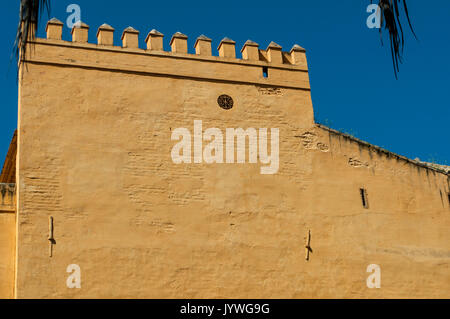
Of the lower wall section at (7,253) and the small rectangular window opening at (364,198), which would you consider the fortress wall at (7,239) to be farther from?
the small rectangular window opening at (364,198)

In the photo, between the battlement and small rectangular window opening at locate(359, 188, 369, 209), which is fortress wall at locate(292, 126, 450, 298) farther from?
the battlement

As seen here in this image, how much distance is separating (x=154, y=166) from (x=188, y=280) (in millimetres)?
2293

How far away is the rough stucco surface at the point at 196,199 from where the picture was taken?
43.9 ft

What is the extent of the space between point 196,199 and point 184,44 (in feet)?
11.0

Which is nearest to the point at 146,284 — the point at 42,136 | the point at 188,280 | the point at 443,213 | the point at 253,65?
the point at 188,280

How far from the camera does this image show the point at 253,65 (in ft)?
51.2

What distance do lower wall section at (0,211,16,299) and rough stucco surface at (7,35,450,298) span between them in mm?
491

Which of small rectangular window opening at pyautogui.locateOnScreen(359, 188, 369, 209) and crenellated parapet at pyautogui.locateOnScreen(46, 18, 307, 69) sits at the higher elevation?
crenellated parapet at pyautogui.locateOnScreen(46, 18, 307, 69)

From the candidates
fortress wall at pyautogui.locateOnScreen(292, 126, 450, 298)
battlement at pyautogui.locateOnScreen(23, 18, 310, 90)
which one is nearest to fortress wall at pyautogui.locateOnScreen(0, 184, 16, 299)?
battlement at pyautogui.locateOnScreen(23, 18, 310, 90)

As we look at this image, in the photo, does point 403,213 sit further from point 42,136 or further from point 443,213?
point 42,136

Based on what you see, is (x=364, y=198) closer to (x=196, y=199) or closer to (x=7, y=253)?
(x=196, y=199)

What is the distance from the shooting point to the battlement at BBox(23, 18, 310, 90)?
14.4 meters

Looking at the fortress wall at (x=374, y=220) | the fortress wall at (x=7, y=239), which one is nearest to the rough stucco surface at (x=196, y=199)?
the fortress wall at (x=374, y=220)

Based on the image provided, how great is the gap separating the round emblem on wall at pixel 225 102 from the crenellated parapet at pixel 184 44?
36.5 inches
